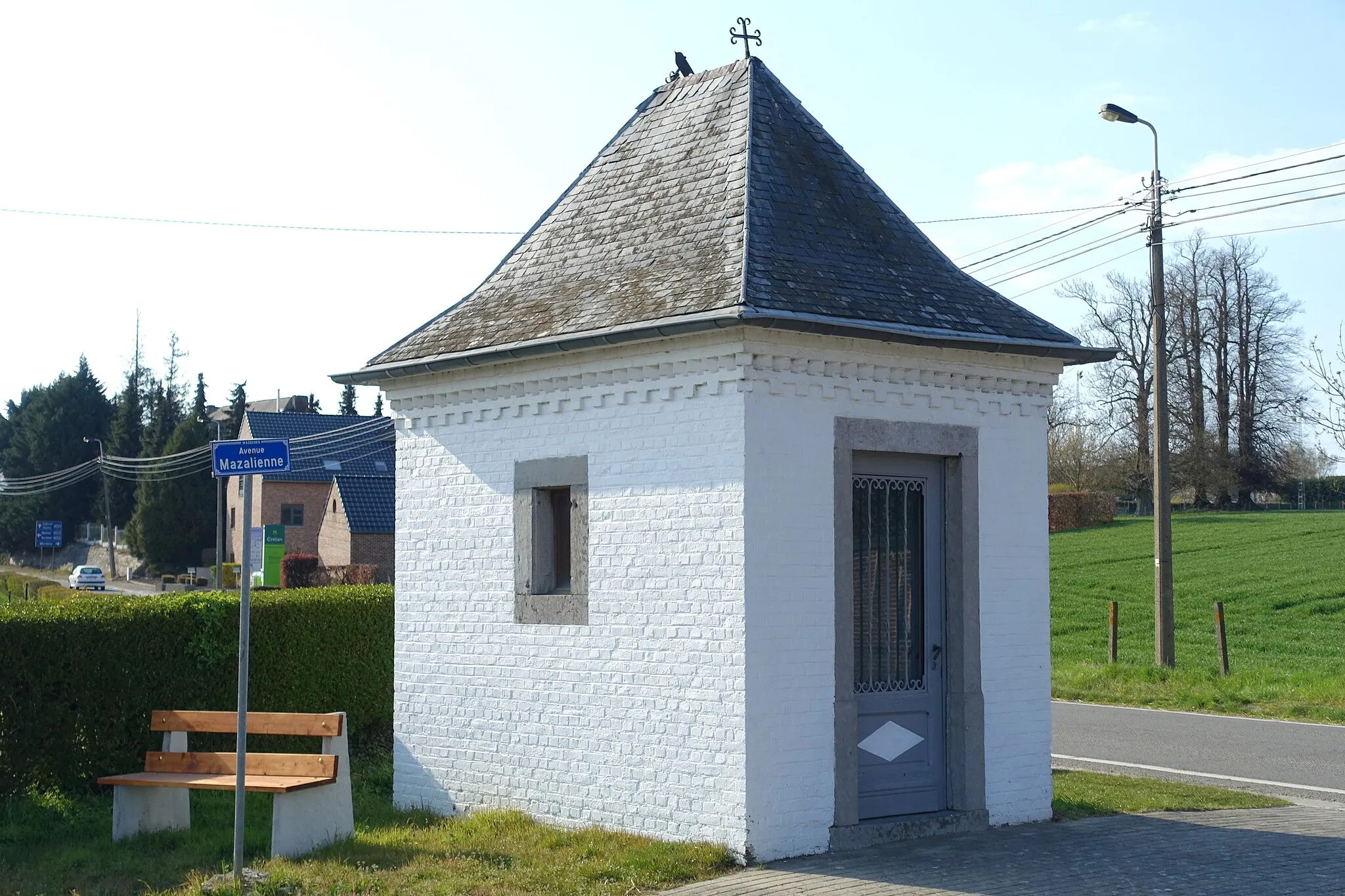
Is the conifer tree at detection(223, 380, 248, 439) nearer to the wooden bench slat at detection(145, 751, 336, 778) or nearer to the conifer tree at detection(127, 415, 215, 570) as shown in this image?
the conifer tree at detection(127, 415, 215, 570)

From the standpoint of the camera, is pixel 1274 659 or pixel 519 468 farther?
pixel 1274 659

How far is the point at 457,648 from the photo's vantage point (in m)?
10.3

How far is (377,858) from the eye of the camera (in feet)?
27.5

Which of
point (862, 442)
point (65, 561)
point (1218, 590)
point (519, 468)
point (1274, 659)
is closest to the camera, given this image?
point (862, 442)

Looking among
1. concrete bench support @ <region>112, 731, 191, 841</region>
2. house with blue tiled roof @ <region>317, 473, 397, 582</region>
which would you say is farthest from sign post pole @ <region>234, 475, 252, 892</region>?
house with blue tiled roof @ <region>317, 473, 397, 582</region>

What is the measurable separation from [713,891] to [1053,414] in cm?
5195

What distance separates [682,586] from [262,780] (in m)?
2.91

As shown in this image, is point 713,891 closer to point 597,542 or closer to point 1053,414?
point 597,542

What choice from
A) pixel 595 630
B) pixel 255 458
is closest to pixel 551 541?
pixel 595 630

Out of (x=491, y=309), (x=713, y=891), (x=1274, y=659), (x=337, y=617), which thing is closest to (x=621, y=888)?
(x=713, y=891)

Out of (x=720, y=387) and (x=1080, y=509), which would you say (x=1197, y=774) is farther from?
(x=1080, y=509)

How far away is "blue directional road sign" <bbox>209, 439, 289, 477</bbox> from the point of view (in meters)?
7.93

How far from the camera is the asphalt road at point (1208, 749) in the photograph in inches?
499

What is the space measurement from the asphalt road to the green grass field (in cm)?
122
